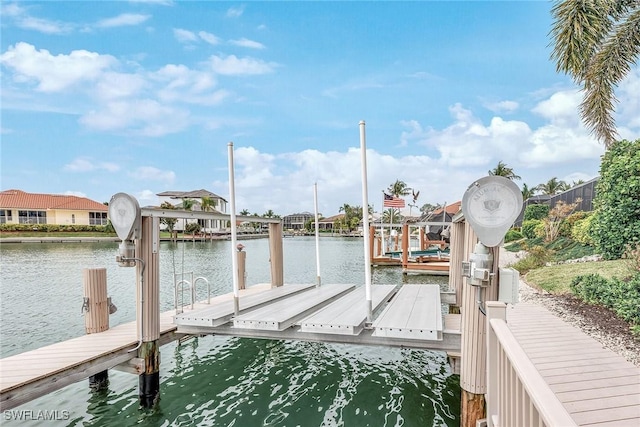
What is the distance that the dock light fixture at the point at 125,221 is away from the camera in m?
4.34

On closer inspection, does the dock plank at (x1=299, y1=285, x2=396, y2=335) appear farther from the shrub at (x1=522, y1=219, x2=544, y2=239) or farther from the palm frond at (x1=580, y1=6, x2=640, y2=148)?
the shrub at (x1=522, y1=219, x2=544, y2=239)

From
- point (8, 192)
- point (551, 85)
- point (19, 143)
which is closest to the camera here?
point (551, 85)

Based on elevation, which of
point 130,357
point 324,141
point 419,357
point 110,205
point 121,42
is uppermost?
point 121,42

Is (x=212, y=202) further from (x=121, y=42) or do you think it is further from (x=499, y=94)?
(x=499, y=94)

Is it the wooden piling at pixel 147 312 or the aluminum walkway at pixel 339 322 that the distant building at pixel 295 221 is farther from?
the wooden piling at pixel 147 312

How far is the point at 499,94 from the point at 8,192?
185ft

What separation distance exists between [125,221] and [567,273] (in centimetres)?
1184

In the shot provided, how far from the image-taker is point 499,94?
14.1 meters

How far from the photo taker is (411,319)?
4.54m

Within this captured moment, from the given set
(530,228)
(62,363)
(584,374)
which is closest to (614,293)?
(584,374)

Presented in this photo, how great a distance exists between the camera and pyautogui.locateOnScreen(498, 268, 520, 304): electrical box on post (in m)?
3.07

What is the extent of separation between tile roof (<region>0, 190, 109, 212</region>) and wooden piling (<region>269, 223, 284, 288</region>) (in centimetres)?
4685

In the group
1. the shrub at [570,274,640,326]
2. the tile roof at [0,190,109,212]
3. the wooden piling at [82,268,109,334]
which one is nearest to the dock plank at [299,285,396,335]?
the wooden piling at [82,268,109,334]

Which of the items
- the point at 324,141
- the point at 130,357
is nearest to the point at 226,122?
the point at 324,141
